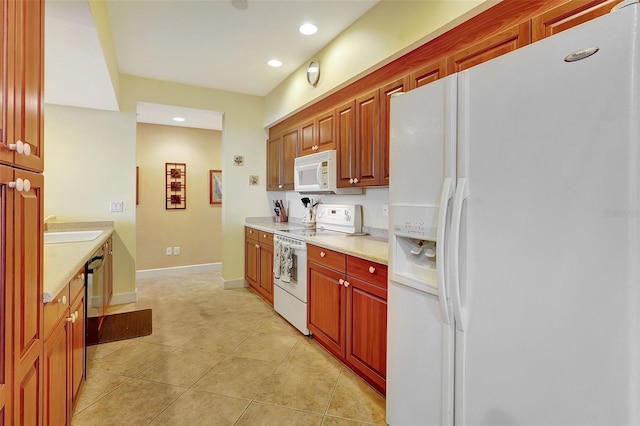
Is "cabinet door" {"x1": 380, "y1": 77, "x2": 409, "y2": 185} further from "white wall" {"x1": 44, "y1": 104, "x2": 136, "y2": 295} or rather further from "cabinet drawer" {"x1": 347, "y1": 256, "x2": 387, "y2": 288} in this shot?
"white wall" {"x1": 44, "y1": 104, "x2": 136, "y2": 295}

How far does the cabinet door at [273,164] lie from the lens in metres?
4.30

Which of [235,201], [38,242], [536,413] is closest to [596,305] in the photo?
[536,413]

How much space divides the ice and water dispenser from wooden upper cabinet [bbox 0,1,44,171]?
1.41 meters

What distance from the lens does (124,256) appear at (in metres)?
3.92

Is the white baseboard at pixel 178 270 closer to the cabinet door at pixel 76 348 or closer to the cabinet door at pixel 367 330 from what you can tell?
the cabinet door at pixel 76 348

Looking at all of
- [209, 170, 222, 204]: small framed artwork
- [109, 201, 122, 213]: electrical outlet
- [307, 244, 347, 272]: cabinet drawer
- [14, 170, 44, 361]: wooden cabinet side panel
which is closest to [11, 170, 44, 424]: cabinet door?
[14, 170, 44, 361]: wooden cabinet side panel

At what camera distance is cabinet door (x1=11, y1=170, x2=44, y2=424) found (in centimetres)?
91

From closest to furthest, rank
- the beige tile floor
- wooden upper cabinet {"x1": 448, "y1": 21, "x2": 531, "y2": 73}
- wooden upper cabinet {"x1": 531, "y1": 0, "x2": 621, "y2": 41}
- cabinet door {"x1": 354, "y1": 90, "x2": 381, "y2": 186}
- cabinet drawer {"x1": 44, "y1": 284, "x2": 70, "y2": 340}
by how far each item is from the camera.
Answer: cabinet drawer {"x1": 44, "y1": 284, "x2": 70, "y2": 340} → wooden upper cabinet {"x1": 531, "y1": 0, "x2": 621, "y2": 41} → wooden upper cabinet {"x1": 448, "y1": 21, "x2": 531, "y2": 73} → the beige tile floor → cabinet door {"x1": 354, "y1": 90, "x2": 381, "y2": 186}

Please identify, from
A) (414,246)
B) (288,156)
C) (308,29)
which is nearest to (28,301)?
(414,246)

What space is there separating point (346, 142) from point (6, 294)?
2436 millimetres

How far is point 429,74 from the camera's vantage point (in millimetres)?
2078

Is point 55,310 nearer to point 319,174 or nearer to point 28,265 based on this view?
point 28,265

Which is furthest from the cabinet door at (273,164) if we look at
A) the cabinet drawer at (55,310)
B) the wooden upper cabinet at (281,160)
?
the cabinet drawer at (55,310)

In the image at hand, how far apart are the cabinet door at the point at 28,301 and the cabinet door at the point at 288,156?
9.58 ft
